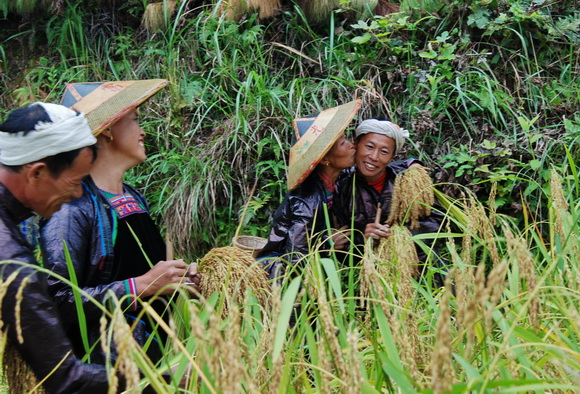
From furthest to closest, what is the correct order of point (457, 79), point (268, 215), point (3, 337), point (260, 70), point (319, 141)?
point (260, 70) → point (268, 215) → point (457, 79) → point (319, 141) → point (3, 337)

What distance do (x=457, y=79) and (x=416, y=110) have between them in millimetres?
349

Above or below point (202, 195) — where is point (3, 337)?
above

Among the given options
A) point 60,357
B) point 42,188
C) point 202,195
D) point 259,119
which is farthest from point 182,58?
point 60,357

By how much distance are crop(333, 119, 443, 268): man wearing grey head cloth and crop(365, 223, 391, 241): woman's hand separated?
148 millimetres

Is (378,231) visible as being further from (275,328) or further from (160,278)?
(275,328)

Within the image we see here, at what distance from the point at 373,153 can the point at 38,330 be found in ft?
6.93

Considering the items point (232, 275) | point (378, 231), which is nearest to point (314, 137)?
point (378, 231)

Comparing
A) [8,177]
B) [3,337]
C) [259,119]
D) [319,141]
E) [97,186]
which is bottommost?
[259,119]

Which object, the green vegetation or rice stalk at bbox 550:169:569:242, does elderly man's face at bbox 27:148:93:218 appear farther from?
the green vegetation

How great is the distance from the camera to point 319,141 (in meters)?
2.89

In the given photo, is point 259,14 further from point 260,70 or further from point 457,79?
point 457,79

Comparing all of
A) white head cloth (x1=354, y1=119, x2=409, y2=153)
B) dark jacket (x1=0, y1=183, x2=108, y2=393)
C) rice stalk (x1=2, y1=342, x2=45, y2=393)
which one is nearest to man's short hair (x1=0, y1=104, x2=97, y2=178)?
dark jacket (x1=0, y1=183, x2=108, y2=393)

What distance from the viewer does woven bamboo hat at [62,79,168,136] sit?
2230 mm

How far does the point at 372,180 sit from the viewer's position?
10.5ft
